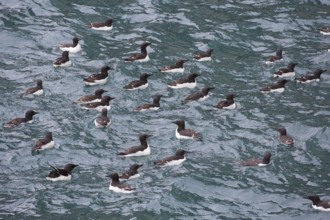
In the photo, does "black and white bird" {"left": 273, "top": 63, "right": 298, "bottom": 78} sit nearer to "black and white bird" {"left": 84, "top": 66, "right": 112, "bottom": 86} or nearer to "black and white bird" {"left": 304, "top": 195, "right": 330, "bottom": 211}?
"black and white bird" {"left": 84, "top": 66, "right": 112, "bottom": 86}

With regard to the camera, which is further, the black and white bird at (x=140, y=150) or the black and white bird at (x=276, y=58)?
the black and white bird at (x=276, y=58)

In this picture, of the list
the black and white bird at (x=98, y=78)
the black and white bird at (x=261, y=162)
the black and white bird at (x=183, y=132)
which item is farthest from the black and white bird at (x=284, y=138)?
the black and white bird at (x=98, y=78)

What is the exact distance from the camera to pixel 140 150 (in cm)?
2639

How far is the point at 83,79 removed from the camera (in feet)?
104

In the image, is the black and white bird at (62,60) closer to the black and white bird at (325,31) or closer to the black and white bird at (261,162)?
the black and white bird at (261,162)

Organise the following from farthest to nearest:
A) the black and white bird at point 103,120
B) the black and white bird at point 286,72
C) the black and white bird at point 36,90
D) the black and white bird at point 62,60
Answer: the black and white bird at point 62,60, the black and white bird at point 286,72, the black and white bird at point 36,90, the black and white bird at point 103,120

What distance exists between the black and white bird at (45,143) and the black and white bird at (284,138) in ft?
22.9

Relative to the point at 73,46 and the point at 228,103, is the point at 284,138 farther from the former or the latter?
the point at 73,46

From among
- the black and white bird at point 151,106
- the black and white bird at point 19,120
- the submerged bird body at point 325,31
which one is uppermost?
the submerged bird body at point 325,31

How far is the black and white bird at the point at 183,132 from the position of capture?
1082 inches

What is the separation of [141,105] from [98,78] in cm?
269

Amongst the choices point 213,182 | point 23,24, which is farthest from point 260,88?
point 23,24

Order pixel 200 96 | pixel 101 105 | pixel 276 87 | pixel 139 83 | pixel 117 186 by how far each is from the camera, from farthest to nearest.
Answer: pixel 139 83 → pixel 276 87 → pixel 200 96 → pixel 101 105 → pixel 117 186

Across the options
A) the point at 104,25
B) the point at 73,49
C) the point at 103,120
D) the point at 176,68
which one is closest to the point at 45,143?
the point at 103,120
